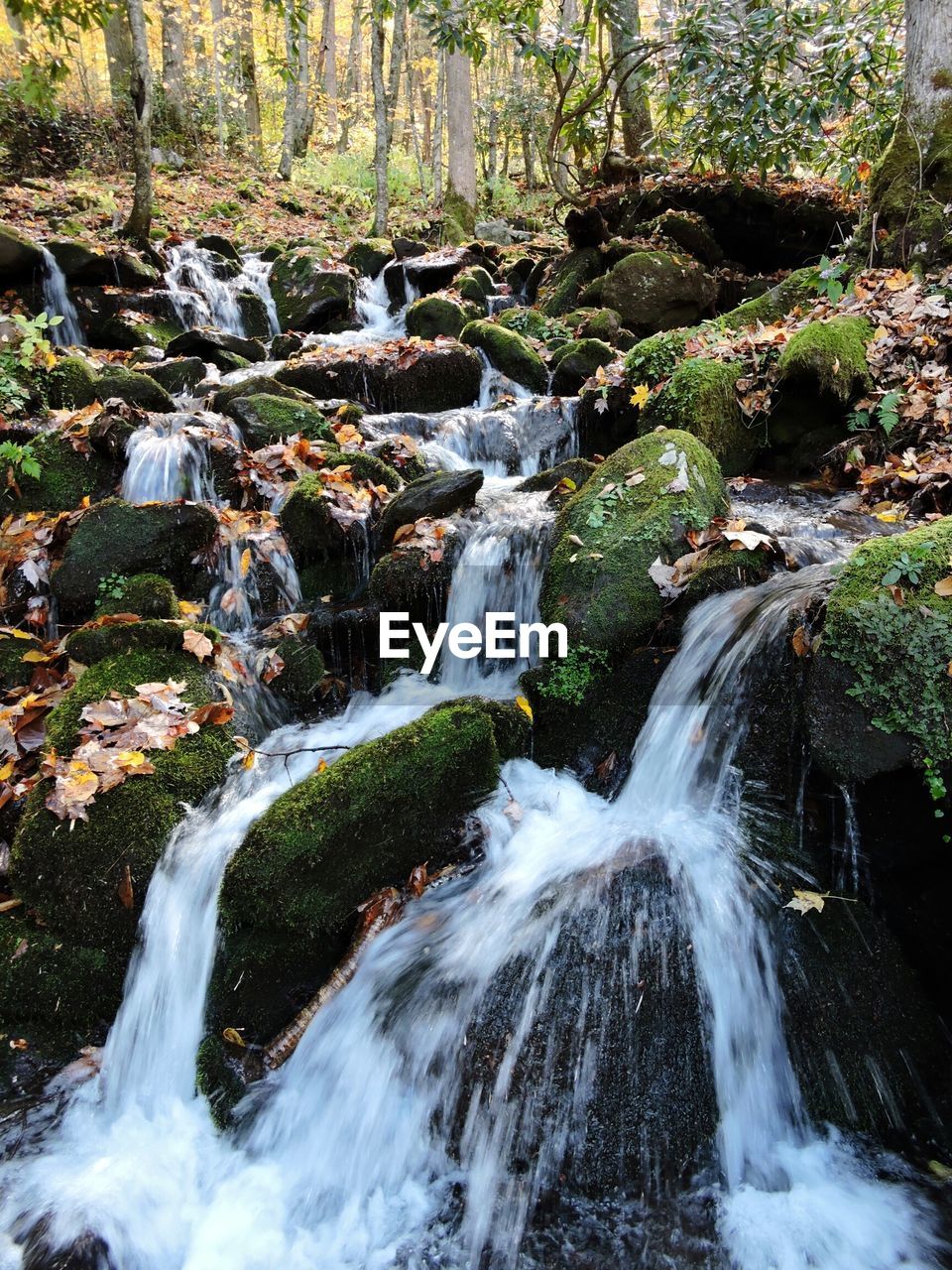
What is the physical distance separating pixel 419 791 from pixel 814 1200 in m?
2.27

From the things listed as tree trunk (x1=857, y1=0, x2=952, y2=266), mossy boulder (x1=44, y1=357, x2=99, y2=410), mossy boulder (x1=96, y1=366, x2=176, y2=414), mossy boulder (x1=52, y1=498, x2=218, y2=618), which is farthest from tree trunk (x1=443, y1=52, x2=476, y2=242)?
mossy boulder (x1=52, y1=498, x2=218, y2=618)

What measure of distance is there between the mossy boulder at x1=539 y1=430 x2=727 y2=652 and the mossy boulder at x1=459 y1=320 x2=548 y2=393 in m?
4.42

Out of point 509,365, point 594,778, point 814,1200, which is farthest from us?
point 509,365

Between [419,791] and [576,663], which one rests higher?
[576,663]

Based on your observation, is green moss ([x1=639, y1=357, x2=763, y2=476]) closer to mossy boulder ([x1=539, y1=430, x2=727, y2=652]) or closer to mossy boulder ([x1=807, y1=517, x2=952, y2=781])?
mossy boulder ([x1=539, y1=430, x2=727, y2=652])

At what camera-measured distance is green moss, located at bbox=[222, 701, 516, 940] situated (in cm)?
357

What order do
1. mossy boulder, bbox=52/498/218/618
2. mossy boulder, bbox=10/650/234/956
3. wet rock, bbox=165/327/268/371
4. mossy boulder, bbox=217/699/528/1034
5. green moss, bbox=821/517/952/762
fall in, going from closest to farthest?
green moss, bbox=821/517/952/762 < mossy boulder, bbox=217/699/528/1034 < mossy boulder, bbox=10/650/234/956 < mossy boulder, bbox=52/498/218/618 < wet rock, bbox=165/327/268/371

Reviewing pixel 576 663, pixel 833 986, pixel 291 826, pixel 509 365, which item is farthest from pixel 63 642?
pixel 509 365

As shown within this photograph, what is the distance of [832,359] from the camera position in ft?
20.1

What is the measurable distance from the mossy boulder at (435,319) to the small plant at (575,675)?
Answer: 7791 millimetres

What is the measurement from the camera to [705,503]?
4.98 metres

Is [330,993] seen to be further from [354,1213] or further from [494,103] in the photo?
[494,103]

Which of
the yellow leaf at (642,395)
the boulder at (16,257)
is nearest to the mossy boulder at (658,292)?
the yellow leaf at (642,395)

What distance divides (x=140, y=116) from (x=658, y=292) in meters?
7.79
